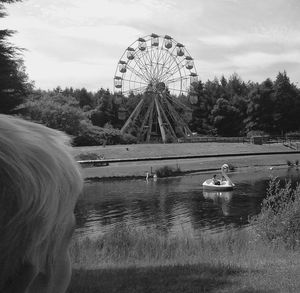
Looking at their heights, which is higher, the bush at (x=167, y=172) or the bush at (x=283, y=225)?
the bush at (x=283, y=225)

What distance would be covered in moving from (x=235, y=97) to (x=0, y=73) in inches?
3243

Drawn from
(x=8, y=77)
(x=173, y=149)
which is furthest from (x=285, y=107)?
(x=8, y=77)

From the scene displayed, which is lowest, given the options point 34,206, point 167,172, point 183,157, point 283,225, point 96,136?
point 167,172

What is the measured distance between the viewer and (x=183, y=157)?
50000 mm

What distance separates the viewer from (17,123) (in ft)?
3.18

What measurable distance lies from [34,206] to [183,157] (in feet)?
162

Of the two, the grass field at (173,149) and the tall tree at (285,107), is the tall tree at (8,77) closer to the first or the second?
the grass field at (173,149)

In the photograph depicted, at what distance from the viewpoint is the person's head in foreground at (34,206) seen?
2.80 ft

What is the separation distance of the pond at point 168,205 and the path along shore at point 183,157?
17.2 ft

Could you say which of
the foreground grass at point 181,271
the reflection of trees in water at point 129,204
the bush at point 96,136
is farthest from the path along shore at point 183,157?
the foreground grass at point 181,271

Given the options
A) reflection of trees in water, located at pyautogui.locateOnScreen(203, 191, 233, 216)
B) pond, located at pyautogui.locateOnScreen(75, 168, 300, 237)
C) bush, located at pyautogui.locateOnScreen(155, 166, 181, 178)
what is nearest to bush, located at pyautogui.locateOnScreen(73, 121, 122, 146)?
bush, located at pyautogui.locateOnScreen(155, 166, 181, 178)

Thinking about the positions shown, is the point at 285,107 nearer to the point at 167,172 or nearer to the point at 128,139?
the point at 128,139

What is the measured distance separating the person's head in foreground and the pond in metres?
13.1

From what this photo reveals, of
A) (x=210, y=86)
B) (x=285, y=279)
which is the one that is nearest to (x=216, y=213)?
(x=285, y=279)
